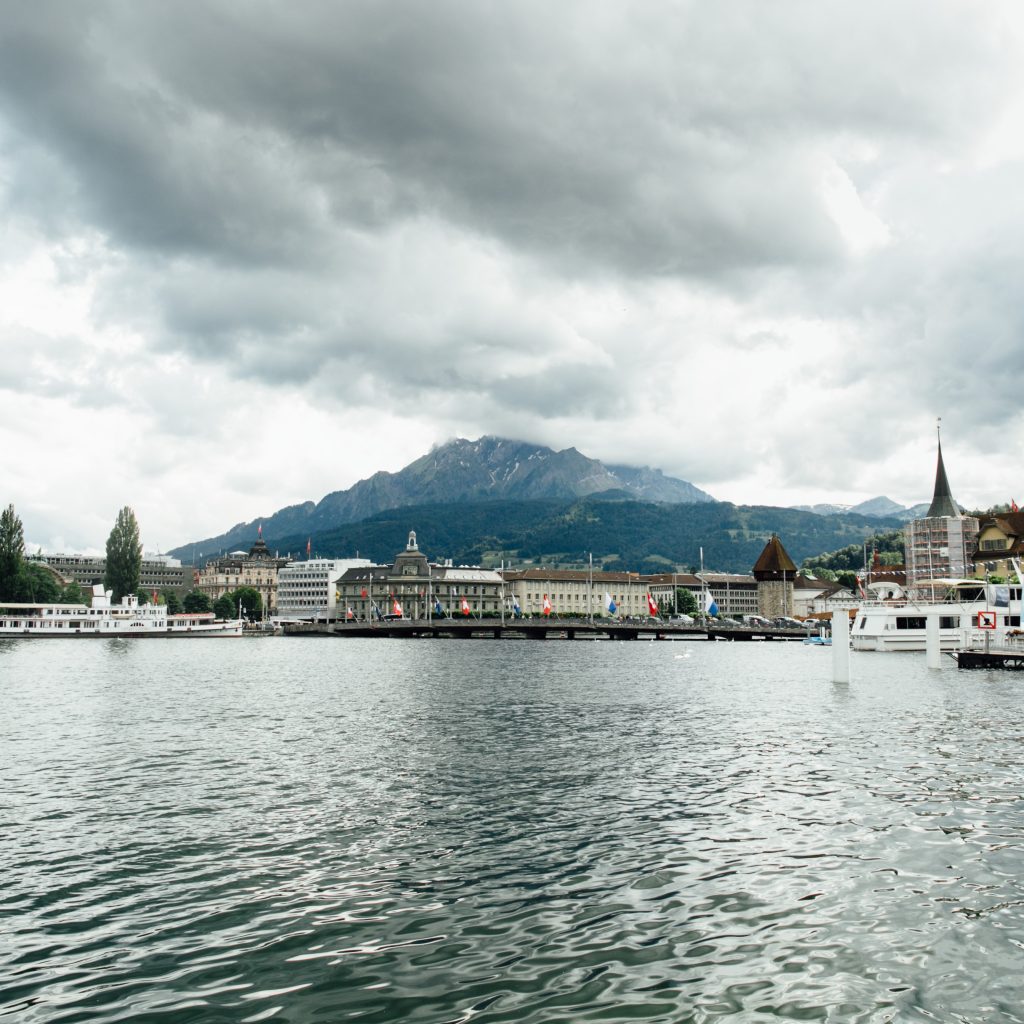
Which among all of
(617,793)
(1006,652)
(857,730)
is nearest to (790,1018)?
(617,793)

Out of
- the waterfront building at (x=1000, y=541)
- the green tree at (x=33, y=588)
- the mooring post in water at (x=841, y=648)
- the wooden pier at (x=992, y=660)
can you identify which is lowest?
the wooden pier at (x=992, y=660)

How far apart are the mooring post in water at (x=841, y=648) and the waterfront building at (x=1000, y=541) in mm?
121014

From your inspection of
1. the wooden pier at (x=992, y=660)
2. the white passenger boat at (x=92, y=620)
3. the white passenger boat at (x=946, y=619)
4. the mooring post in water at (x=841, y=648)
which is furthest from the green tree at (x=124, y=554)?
the wooden pier at (x=992, y=660)

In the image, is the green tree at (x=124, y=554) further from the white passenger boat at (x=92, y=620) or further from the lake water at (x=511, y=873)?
the lake water at (x=511, y=873)

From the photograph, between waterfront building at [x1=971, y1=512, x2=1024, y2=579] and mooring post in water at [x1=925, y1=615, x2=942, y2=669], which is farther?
waterfront building at [x1=971, y1=512, x2=1024, y2=579]

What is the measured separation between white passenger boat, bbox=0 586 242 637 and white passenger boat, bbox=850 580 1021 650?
A: 130314mm

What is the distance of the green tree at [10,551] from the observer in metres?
161

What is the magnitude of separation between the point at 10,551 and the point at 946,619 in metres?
156


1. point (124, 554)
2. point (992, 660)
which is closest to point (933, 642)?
point (992, 660)

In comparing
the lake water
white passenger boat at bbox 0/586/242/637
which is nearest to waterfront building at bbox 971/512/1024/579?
the lake water

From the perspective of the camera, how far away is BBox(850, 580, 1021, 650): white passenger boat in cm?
9912

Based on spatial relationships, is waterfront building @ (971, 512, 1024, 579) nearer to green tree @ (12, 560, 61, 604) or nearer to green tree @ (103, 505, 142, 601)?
green tree @ (103, 505, 142, 601)

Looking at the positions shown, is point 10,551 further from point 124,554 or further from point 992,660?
point 992,660

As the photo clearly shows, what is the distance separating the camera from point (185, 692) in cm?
5991
